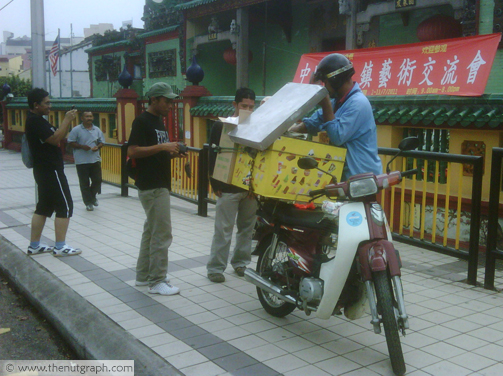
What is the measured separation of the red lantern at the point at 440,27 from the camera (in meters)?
10.5

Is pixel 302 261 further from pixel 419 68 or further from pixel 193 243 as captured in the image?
pixel 419 68

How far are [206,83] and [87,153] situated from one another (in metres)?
8.15

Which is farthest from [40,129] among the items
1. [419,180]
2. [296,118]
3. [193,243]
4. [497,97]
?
[497,97]

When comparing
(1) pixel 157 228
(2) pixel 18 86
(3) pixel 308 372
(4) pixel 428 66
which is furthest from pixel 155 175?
(2) pixel 18 86

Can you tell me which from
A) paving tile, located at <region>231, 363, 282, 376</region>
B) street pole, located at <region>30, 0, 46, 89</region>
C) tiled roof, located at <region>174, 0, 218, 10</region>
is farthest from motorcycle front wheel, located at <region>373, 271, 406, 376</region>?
tiled roof, located at <region>174, 0, 218, 10</region>

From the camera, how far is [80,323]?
431 cm

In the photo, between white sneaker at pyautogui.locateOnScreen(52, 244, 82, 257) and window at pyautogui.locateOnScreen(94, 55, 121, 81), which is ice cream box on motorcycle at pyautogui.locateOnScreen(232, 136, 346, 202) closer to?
white sneaker at pyautogui.locateOnScreen(52, 244, 82, 257)

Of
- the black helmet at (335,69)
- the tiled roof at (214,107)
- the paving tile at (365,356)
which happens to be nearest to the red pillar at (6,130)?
the tiled roof at (214,107)

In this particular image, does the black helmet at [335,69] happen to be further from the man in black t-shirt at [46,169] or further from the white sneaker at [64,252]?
the white sneaker at [64,252]

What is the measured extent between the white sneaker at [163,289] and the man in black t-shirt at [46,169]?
1.77 m

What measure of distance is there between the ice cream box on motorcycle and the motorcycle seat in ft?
0.42

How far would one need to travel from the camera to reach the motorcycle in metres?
3.40

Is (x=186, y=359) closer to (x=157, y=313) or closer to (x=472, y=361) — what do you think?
(x=157, y=313)

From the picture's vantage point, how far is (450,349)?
3.81 metres
